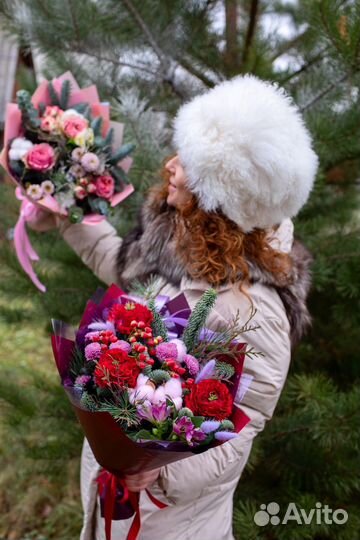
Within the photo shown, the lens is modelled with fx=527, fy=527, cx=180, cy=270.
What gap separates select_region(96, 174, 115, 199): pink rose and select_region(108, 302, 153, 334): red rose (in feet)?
2.19

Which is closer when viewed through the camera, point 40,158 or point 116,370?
point 116,370

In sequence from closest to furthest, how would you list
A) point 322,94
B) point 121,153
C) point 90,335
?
point 90,335 < point 121,153 < point 322,94

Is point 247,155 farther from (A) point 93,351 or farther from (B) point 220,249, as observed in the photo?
(A) point 93,351

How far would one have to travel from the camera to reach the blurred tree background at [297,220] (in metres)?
1.89

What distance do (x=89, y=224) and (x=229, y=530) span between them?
1059 millimetres

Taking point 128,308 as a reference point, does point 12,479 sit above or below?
below

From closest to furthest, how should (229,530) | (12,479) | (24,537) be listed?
(229,530) < (24,537) < (12,479)

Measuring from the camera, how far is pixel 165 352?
1068 mm

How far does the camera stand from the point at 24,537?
108 inches

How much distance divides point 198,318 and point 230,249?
349 mm

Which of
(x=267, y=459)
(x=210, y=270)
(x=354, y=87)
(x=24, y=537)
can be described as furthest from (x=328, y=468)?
(x=24, y=537)

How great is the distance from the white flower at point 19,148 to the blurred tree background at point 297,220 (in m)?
0.38

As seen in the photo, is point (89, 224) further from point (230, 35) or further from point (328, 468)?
point (328, 468)

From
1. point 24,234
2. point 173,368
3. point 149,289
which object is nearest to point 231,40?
point 24,234
